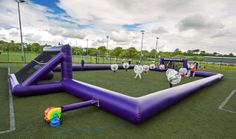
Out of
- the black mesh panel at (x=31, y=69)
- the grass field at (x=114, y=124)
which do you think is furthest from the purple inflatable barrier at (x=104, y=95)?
the black mesh panel at (x=31, y=69)

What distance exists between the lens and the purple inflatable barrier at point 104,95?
3.07 meters

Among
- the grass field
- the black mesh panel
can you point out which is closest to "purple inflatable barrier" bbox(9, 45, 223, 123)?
the grass field

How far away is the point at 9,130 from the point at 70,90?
249cm

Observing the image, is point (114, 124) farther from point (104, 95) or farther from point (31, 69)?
point (31, 69)

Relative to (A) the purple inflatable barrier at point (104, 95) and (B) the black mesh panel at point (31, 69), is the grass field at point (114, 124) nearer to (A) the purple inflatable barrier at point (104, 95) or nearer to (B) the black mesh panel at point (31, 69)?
(A) the purple inflatable barrier at point (104, 95)

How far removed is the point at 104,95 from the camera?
371 cm

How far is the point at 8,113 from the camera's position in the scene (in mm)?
3469

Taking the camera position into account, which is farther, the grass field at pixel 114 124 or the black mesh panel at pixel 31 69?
the black mesh panel at pixel 31 69

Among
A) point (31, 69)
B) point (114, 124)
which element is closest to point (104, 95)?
point (114, 124)

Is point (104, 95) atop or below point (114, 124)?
atop

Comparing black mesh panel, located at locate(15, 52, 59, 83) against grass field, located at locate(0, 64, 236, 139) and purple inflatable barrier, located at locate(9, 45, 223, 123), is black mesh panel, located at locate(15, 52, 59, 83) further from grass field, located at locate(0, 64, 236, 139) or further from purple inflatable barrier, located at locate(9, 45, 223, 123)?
grass field, located at locate(0, 64, 236, 139)

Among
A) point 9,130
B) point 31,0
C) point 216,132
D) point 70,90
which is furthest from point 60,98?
point 31,0

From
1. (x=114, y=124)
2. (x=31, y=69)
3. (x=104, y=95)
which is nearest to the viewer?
(x=114, y=124)

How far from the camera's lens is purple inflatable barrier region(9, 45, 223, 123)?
3.07 metres
